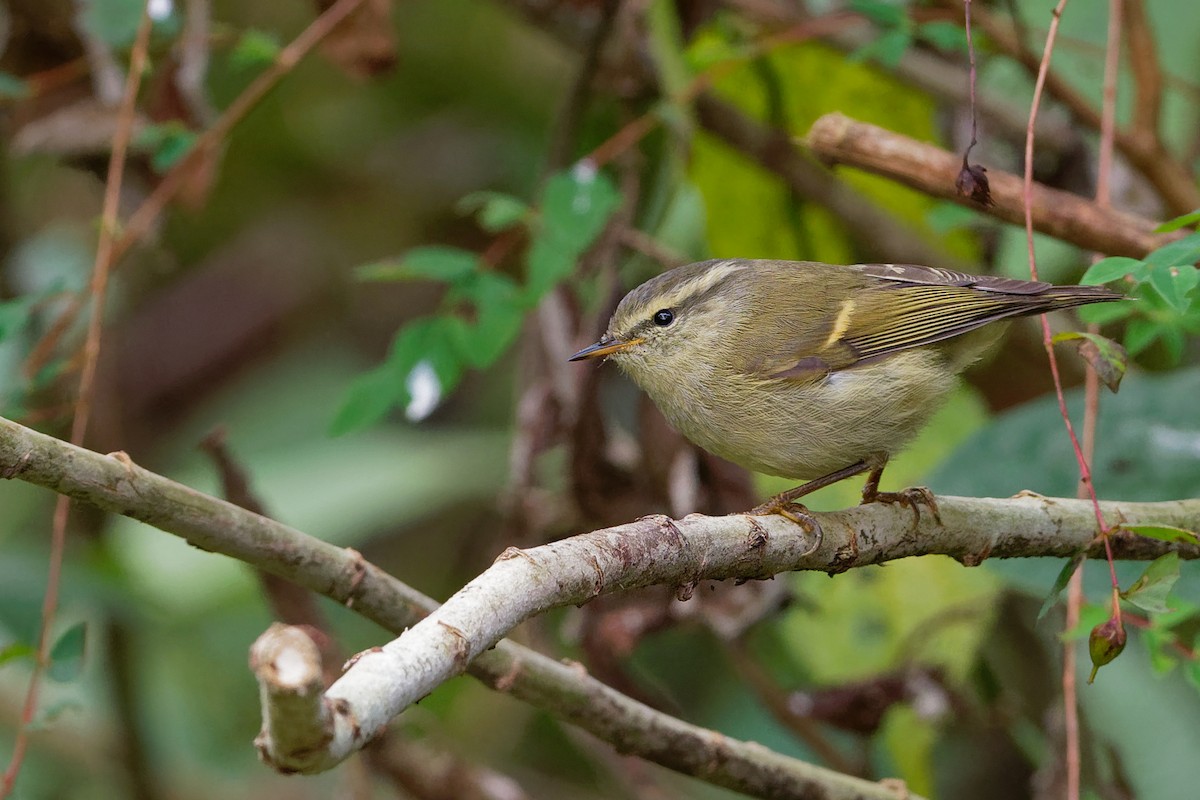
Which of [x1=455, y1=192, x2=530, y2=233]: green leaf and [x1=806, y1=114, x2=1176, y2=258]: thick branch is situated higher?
[x1=455, y1=192, x2=530, y2=233]: green leaf

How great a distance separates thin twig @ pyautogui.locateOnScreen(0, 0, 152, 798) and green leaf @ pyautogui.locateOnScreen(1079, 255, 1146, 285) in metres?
1.81

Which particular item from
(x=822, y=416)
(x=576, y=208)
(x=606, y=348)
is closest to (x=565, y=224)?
(x=576, y=208)

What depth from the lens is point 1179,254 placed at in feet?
6.70

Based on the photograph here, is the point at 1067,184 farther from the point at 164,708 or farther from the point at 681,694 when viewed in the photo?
→ the point at 164,708

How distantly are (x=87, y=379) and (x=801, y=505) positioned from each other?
57.1 inches

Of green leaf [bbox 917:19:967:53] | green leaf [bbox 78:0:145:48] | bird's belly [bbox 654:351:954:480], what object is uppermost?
green leaf [bbox 78:0:145:48]

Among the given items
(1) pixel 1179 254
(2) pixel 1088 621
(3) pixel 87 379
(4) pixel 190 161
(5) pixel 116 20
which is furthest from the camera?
(4) pixel 190 161

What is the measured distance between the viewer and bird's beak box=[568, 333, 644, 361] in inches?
122

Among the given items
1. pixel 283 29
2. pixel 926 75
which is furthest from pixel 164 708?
pixel 926 75

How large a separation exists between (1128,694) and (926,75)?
2.15 metres

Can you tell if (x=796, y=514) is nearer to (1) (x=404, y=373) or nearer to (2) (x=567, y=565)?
(2) (x=567, y=565)

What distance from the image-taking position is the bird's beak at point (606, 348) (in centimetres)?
310

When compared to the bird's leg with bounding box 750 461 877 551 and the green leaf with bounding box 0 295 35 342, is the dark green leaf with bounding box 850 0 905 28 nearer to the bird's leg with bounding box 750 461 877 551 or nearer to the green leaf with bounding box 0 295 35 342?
the bird's leg with bounding box 750 461 877 551

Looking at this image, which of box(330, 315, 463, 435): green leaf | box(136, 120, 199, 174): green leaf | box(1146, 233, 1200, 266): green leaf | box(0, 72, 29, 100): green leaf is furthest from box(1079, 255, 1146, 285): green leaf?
box(0, 72, 29, 100): green leaf
